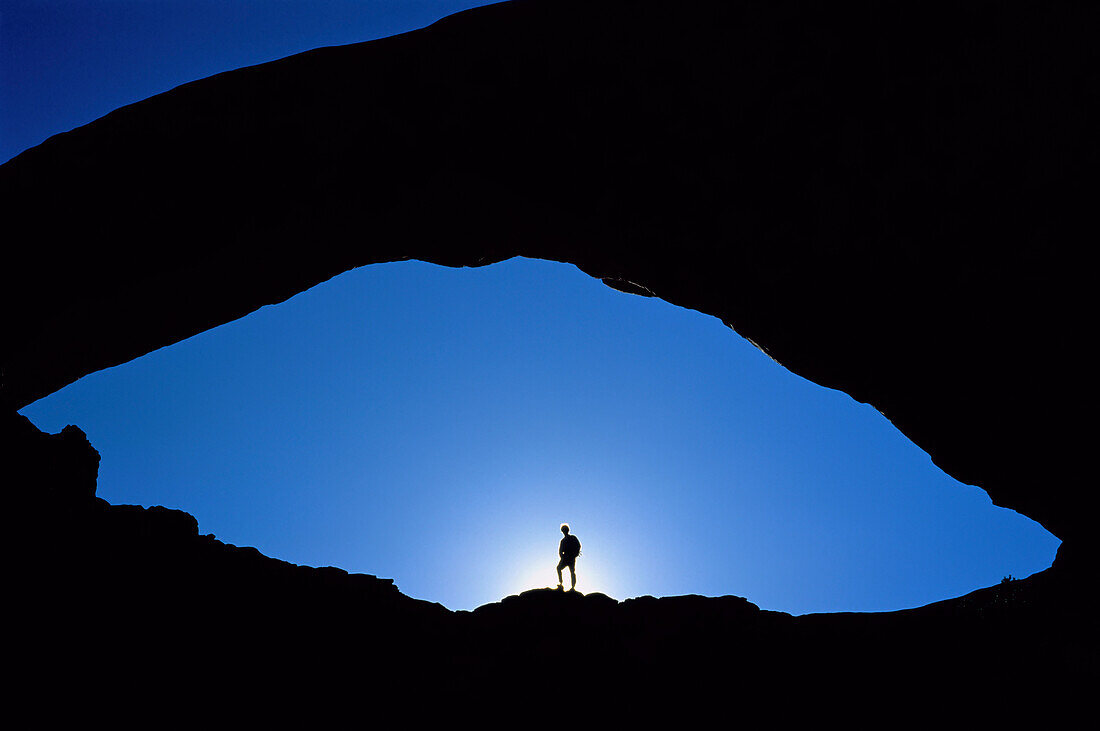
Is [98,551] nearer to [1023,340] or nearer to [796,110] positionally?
[796,110]

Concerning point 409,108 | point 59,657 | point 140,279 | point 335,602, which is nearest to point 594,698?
point 335,602

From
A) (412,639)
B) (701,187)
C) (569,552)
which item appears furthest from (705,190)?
(569,552)

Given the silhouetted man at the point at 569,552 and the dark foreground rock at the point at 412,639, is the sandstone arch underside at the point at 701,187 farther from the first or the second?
the silhouetted man at the point at 569,552

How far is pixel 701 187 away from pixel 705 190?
0.21 feet

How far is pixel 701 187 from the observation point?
9.01 metres

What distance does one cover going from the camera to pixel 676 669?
6.67 m

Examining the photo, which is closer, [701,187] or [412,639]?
[412,639]

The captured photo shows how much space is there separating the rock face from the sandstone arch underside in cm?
3

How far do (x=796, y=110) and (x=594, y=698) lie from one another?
683 cm

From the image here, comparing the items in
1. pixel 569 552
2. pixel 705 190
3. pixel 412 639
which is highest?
pixel 705 190

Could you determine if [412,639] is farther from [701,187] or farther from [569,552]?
[569,552]

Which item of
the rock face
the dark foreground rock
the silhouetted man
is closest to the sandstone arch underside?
the rock face

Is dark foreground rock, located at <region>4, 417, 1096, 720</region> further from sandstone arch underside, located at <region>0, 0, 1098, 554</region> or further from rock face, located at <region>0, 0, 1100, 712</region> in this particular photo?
sandstone arch underside, located at <region>0, 0, 1098, 554</region>

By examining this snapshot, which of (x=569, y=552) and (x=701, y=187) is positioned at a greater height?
(x=701, y=187)
